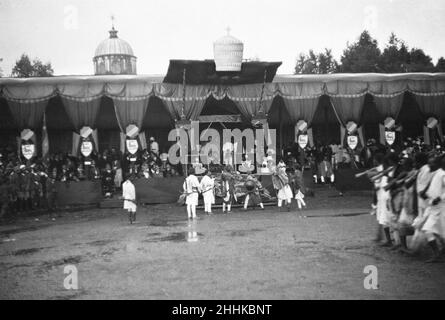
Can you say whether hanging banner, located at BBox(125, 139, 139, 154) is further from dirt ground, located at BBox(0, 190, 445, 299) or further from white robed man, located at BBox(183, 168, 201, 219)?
dirt ground, located at BBox(0, 190, 445, 299)

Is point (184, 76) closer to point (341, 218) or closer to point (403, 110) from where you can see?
point (341, 218)

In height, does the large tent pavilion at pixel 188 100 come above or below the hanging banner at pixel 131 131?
above

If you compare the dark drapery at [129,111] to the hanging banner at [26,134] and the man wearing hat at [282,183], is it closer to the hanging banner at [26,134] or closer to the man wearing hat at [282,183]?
the hanging banner at [26,134]

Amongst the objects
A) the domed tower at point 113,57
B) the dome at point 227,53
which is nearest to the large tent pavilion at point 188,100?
the dome at point 227,53

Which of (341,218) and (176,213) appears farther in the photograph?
(176,213)

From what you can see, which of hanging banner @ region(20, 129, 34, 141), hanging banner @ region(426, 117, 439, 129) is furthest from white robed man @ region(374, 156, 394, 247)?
hanging banner @ region(20, 129, 34, 141)

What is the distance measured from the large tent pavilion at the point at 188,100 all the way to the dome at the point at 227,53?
1332 millimetres

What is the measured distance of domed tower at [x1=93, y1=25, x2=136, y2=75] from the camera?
47.2m

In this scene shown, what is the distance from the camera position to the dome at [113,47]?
47531 millimetres

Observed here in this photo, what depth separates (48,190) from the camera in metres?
18.6

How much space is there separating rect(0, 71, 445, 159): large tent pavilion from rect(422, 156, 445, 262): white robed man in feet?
36.7

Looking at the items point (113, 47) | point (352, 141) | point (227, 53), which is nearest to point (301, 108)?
point (352, 141)


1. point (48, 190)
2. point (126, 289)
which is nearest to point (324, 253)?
point (126, 289)

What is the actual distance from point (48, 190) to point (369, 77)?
510 inches
